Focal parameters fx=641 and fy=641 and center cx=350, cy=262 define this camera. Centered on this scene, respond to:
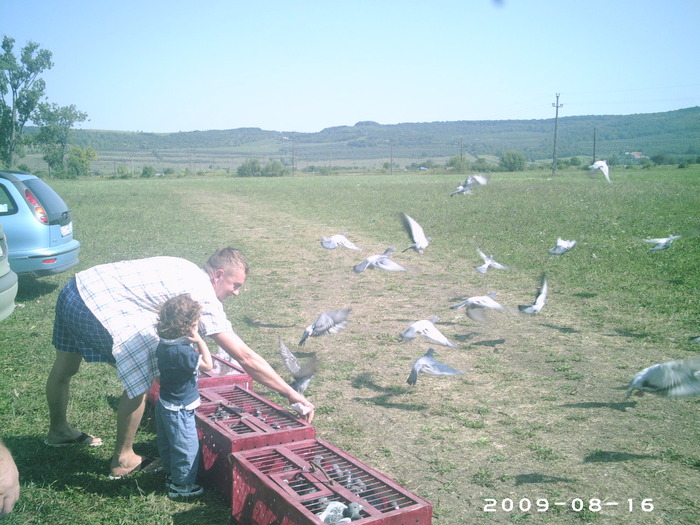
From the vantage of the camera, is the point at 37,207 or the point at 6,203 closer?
the point at 6,203

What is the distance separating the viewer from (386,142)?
5709 inches

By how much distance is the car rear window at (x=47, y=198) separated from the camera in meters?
8.75

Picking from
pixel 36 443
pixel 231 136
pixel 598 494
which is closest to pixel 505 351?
pixel 598 494

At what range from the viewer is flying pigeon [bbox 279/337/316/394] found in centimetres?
485

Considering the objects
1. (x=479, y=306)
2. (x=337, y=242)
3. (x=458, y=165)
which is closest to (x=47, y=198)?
(x=337, y=242)

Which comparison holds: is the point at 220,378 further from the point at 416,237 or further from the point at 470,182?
the point at 470,182

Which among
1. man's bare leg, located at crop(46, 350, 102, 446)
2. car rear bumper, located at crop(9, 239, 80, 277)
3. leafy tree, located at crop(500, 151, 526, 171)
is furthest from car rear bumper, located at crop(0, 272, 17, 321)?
leafy tree, located at crop(500, 151, 526, 171)

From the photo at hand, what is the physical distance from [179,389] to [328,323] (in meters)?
3.07

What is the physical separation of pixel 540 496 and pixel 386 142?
474 ft

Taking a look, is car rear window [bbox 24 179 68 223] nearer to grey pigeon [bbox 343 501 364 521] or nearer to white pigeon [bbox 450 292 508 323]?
white pigeon [bbox 450 292 508 323]

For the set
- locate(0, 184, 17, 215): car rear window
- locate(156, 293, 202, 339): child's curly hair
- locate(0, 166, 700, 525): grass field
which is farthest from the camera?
locate(0, 184, 17, 215): car rear window

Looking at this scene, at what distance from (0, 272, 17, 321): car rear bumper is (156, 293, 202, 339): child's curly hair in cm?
379

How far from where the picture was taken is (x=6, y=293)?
639 centimetres

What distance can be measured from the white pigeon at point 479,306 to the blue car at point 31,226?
218 inches
